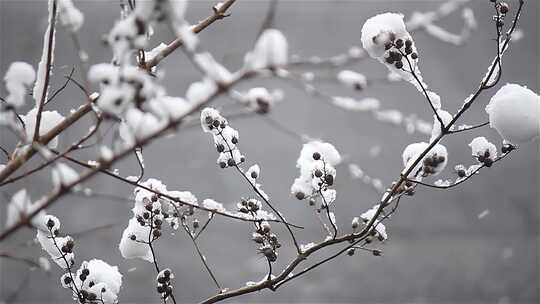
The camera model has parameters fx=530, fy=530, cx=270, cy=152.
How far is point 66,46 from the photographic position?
2.66m

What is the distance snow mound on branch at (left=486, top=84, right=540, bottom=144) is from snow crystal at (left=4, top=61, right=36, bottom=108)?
0.41m

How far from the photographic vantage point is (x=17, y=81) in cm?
40

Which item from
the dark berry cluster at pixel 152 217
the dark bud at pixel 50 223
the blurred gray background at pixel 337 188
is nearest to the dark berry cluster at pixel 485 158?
the dark berry cluster at pixel 152 217

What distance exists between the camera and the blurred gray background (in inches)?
82.0

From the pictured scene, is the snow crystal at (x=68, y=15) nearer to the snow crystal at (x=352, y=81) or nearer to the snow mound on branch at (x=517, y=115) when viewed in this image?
the snow crystal at (x=352, y=81)

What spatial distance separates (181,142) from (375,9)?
1206 millimetres

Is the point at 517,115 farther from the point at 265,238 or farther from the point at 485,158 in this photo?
the point at 265,238

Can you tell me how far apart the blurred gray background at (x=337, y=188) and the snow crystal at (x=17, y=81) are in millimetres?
1560

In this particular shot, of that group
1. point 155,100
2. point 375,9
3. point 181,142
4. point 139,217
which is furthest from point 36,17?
point 155,100

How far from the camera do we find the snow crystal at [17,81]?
0.37m

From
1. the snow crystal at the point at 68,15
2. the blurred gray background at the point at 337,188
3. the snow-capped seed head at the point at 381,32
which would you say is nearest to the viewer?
the snow crystal at the point at 68,15

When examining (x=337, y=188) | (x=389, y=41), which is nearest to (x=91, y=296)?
(x=389, y=41)

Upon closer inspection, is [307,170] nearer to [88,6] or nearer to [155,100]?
[155,100]

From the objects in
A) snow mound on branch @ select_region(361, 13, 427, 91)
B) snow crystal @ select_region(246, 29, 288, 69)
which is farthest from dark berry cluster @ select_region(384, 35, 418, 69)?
snow crystal @ select_region(246, 29, 288, 69)
